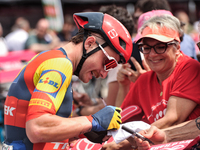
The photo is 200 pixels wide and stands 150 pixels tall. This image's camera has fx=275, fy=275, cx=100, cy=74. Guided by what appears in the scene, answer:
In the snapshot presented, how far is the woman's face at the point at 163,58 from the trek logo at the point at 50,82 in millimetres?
1294

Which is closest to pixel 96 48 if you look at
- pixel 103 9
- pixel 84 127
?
pixel 84 127

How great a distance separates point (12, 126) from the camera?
2383mm

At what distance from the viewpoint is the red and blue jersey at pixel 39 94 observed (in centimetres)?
205

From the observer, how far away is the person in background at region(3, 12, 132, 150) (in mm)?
2053

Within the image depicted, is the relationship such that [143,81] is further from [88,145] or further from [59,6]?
[59,6]

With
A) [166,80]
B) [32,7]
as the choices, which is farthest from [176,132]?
[32,7]

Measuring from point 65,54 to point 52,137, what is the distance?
74cm

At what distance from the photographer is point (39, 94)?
2051mm

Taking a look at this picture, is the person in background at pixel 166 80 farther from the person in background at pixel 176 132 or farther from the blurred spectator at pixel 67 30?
the blurred spectator at pixel 67 30

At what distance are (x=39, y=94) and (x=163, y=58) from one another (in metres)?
1.53

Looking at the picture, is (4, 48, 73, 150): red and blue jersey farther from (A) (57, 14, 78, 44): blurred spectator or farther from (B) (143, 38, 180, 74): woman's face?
(A) (57, 14, 78, 44): blurred spectator

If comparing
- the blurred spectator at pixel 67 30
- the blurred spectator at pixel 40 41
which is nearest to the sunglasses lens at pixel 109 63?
the blurred spectator at pixel 40 41

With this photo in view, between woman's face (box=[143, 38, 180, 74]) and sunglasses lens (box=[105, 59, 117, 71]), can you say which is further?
woman's face (box=[143, 38, 180, 74])

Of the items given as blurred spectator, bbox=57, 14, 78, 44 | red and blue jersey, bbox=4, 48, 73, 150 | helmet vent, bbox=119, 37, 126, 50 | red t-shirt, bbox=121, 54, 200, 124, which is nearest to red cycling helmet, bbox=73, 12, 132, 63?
helmet vent, bbox=119, 37, 126, 50
